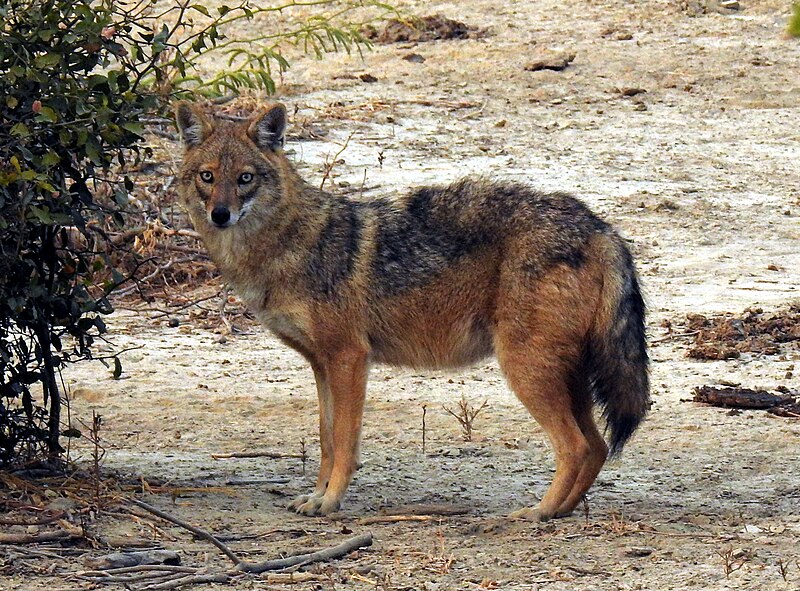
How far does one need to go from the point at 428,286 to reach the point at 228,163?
1057 millimetres

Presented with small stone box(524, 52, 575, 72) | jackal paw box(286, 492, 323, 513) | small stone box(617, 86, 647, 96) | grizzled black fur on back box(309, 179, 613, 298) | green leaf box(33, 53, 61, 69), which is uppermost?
green leaf box(33, 53, 61, 69)

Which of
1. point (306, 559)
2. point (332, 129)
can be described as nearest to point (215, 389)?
point (306, 559)

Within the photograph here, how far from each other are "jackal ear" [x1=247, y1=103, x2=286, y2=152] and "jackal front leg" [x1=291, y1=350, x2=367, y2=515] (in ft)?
3.46

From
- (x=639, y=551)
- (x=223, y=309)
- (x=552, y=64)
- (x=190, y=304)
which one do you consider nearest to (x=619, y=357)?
(x=639, y=551)

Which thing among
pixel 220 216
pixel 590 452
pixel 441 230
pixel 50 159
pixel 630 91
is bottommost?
pixel 590 452

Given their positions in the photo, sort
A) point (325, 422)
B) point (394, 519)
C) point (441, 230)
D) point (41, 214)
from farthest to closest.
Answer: point (325, 422) → point (441, 230) → point (394, 519) → point (41, 214)

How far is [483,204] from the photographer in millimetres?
6172

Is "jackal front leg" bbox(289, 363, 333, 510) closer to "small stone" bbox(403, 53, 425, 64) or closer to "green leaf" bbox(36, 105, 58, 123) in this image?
"green leaf" bbox(36, 105, 58, 123)

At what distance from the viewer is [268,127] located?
6297mm

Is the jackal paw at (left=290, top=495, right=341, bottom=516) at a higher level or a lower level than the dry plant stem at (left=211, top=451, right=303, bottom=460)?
higher

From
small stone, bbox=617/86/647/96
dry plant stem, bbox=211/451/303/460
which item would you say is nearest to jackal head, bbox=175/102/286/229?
dry plant stem, bbox=211/451/303/460

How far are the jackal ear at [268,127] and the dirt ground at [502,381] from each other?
1.53 m

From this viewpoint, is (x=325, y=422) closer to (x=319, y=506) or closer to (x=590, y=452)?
(x=319, y=506)

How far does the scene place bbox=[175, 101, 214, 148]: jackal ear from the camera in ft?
20.5
